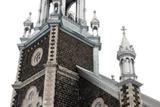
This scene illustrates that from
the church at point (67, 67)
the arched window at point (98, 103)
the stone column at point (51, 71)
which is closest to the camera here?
the church at point (67, 67)

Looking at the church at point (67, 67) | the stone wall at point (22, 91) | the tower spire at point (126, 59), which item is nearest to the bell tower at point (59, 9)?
the church at point (67, 67)

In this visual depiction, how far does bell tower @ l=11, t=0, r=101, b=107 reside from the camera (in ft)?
80.4

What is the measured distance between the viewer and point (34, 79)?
85.2 ft

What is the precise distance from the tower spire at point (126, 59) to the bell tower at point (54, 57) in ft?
15.5

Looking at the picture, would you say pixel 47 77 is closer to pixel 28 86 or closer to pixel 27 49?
pixel 28 86

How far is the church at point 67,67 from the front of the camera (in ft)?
70.7

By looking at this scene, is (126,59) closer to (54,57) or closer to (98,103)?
(98,103)

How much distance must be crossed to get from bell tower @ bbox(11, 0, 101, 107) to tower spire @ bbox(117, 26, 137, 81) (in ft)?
15.5

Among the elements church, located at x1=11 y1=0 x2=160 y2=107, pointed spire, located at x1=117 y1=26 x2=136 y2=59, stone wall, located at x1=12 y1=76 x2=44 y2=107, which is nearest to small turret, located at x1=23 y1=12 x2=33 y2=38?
church, located at x1=11 y1=0 x2=160 y2=107

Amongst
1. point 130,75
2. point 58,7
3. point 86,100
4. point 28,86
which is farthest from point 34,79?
point 130,75

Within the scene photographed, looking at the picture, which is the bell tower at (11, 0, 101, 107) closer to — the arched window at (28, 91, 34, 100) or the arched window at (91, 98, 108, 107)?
the arched window at (28, 91, 34, 100)

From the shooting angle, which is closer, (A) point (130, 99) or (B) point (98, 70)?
(A) point (130, 99)

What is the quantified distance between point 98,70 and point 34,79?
4.74 meters

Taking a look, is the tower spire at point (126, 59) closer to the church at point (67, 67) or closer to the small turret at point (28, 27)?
the church at point (67, 67)
